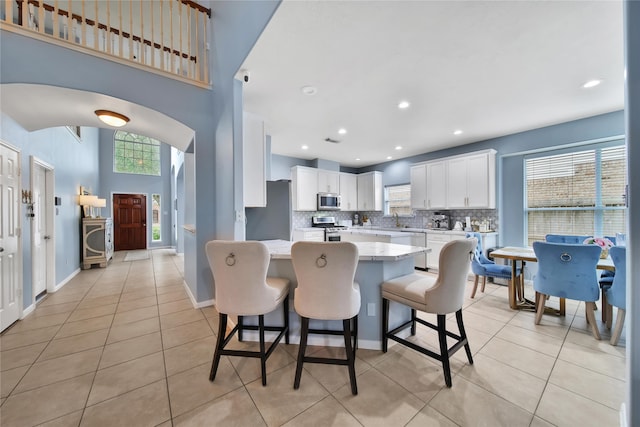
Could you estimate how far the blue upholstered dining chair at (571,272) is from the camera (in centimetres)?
234

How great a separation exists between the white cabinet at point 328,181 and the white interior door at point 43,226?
15.6ft

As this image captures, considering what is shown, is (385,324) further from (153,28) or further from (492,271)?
(153,28)

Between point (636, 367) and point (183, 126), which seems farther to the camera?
point (183, 126)

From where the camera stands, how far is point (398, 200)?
6.41 m

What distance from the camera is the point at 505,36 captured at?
1987mm

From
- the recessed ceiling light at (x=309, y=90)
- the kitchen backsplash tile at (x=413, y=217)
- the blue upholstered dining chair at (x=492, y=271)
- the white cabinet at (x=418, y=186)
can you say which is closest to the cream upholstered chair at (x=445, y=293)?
the blue upholstered dining chair at (x=492, y=271)

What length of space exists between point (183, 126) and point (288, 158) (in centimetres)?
320

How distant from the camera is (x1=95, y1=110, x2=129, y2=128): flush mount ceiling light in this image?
9.12ft

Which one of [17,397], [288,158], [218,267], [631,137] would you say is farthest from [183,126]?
[631,137]

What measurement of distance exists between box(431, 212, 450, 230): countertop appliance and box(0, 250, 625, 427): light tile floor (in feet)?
9.01

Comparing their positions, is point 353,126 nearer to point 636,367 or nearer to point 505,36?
point 505,36

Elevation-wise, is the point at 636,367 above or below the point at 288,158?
below

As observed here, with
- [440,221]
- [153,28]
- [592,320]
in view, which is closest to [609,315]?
[592,320]

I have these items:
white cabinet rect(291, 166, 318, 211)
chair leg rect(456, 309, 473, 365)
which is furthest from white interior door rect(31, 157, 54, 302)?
chair leg rect(456, 309, 473, 365)
